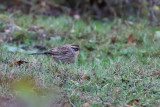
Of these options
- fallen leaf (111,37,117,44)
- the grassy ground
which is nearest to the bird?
the grassy ground

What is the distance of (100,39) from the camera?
9.47 m

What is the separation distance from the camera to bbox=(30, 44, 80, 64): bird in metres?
7.57

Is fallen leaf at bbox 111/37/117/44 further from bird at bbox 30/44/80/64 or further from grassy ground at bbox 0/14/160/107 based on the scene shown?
bird at bbox 30/44/80/64

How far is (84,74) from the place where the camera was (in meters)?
5.76

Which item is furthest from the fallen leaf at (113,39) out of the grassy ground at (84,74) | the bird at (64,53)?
the bird at (64,53)

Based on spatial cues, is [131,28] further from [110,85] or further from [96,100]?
[96,100]

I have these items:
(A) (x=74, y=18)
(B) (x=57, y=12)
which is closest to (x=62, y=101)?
(A) (x=74, y=18)

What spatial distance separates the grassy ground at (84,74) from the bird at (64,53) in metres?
0.73

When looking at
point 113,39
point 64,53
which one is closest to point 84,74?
point 64,53

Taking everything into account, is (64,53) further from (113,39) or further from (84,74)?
(113,39)

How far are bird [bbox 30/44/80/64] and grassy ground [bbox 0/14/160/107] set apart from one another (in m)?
0.73

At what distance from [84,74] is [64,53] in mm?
2016

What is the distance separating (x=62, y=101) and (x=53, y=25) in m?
5.63

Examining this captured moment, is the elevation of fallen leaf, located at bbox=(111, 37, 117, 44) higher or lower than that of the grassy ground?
higher
